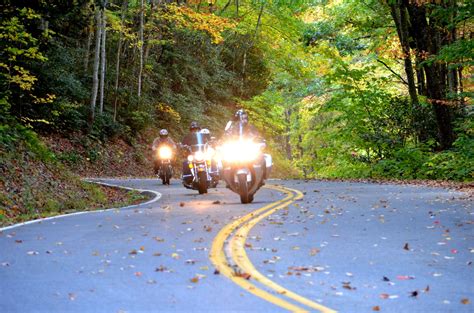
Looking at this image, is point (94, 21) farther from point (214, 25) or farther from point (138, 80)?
point (214, 25)

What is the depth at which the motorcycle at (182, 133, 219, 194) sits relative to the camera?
1981cm

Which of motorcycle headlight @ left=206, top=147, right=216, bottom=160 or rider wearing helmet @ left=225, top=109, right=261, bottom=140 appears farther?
motorcycle headlight @ left=206, top=147, right=216, bottom=160

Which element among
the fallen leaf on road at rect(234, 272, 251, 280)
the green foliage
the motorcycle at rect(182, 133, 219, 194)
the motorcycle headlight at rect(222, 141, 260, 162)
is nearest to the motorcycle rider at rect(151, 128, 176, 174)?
the green foliage

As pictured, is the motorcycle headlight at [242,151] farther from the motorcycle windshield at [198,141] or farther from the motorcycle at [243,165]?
the motorcycle windshield at [198,141]

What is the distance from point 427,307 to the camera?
6184 mm

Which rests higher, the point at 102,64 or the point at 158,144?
the point at 102,64

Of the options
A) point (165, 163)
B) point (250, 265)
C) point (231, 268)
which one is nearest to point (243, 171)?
point (250, 265)

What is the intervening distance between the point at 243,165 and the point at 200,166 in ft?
12.4

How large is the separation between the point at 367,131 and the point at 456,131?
4.15 meters

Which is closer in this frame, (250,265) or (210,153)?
(250,265)

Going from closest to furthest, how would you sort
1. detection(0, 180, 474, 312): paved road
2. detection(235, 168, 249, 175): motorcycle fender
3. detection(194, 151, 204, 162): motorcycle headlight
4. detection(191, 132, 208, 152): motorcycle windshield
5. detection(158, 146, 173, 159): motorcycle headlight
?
detection(0, 180, 474, 312): paved road, detection(235, 168, 249, 175): motorcycle fender, detection(194, 151, 204, 162): motorcycle headlight, detection(191, 132, 208, 152): motorcycle windshield, detection(158, 146, 173, 159): motorcycle headlight

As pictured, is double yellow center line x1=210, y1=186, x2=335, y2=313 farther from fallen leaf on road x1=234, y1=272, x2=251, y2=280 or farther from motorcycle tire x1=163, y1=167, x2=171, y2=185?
motorcycle tire x1=163, y1=167, x2=171, y2=185

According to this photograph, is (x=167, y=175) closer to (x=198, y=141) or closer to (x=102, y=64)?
(x=198, y=141)

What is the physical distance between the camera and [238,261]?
27.4 feet
